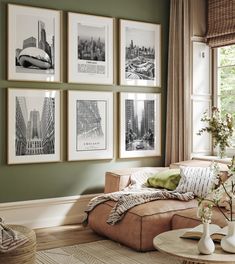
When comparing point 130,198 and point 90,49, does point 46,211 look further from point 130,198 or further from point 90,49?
point 90,49

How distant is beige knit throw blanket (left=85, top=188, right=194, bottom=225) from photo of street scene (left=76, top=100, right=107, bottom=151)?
0.81 metres

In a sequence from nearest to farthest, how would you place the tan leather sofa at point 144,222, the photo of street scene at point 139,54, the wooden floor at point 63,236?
the tan leather sofa at point 144,222 → the wooden floor at point 63,236 → the photo of street scene at point 139,54

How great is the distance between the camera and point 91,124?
554 centimetres

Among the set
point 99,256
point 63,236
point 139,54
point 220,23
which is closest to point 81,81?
point 139,54

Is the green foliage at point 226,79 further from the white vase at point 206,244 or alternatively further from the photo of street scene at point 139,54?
the white vase at point 206,244

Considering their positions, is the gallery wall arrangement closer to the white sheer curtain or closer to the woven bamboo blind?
the white sheer curtain

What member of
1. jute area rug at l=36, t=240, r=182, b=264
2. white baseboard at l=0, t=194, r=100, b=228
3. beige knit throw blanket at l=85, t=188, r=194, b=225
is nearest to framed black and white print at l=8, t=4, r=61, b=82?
white baseboard at l=0, t=194, r=100, b=228

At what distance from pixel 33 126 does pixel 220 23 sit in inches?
102

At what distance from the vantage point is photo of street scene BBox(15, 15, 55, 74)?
507 centimetres

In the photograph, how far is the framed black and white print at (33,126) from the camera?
5.04m

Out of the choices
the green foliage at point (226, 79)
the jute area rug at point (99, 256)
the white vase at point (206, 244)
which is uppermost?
the green foliage at point (226, 79)

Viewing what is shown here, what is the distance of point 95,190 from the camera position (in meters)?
5.64

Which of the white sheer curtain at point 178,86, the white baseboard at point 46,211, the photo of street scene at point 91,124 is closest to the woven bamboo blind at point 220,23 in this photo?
the white sheer curtain at point 178,86

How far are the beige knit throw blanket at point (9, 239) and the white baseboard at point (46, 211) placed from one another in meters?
1.42
